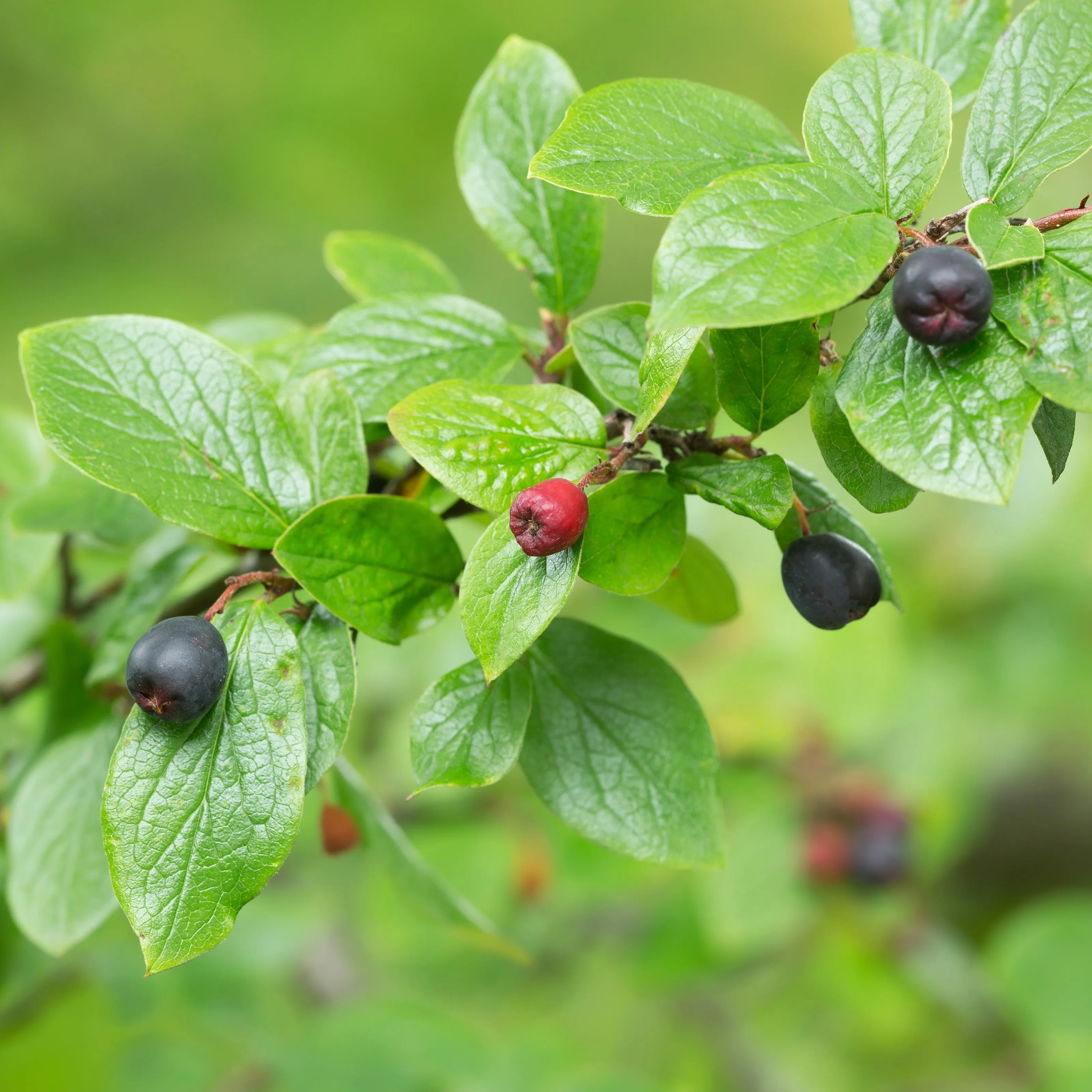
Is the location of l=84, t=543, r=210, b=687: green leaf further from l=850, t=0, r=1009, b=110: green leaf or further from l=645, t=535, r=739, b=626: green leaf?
l=850, t=0, r=1009, b=110: green leaf

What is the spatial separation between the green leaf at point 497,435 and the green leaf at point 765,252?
0.08m

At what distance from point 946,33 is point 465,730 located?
38 centimetres

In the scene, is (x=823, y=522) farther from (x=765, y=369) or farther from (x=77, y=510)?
(x=77, y=510)

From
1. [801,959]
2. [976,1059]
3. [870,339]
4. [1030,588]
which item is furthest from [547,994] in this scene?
[870,339]

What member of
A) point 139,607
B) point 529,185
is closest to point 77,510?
point 139,607

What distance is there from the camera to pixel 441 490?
0.47 m

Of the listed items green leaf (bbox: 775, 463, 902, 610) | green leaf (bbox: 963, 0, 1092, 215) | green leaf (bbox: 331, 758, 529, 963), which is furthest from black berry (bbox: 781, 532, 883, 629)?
green leaf (bbox: 331, 758, 529, 963)

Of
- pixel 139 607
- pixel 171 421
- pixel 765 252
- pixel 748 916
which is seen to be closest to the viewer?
pixel 765 252

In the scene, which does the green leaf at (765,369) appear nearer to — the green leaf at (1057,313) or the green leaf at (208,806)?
the green leaf at (1057,313)

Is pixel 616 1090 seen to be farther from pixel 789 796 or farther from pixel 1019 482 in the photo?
pixel 1019 482

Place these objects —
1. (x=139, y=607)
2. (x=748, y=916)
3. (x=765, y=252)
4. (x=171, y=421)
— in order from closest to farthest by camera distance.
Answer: (x=765, y=252)
(x=171, y=421)
(x=139, y=607)
(x=748, y=916)

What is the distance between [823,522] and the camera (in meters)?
0.43

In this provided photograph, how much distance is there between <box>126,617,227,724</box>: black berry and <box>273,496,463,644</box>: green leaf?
41mm

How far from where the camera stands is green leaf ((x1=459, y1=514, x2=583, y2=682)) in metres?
0.34
